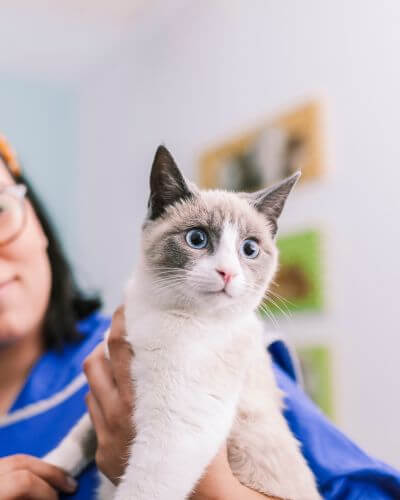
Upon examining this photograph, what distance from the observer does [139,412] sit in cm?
83

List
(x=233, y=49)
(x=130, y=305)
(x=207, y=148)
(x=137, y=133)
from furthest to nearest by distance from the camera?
(x=137, y=133) → (x=207, y=148) → (x=233, y=49) → (x=130, y=305)

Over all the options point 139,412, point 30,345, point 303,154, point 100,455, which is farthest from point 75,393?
point 303,154

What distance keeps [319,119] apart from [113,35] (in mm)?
1505

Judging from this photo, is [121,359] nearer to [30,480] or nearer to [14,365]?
[30,480]

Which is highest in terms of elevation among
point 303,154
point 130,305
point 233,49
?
point 233,49

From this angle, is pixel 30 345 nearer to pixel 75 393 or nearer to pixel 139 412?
pixel 75 393

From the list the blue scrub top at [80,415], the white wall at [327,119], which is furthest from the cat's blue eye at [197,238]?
the white wall at [327,119]

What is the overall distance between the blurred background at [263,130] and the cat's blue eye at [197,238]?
0.46 meters

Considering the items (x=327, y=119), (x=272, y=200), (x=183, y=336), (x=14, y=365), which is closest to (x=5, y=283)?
(x=14, y=365)

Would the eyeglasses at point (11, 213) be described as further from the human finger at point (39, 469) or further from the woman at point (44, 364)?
the human finger at point (39, 469)

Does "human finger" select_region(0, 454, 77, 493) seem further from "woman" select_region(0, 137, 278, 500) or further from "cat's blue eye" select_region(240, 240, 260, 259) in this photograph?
"cat's blue eye" select_region(240, 240, 260, 259)

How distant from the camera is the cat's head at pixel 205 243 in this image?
33.5 inches

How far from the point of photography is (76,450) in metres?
0.98

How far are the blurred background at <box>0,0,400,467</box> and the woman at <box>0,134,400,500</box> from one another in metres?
0.30
